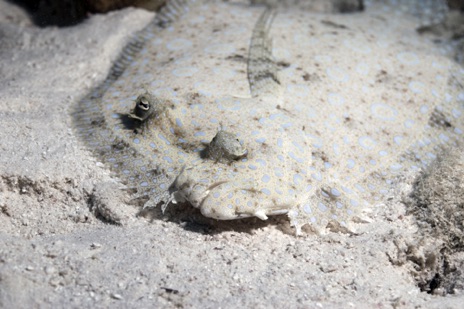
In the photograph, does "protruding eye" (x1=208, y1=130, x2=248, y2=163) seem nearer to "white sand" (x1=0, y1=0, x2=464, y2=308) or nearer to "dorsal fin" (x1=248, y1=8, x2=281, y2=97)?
"white sand" (x1=0, y1=0, x2=464, y2=308)

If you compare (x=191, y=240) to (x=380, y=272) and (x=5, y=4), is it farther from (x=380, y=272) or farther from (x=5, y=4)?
(x=5, y=4)

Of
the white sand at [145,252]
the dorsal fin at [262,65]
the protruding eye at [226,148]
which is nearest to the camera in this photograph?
the white sand at [145,252]

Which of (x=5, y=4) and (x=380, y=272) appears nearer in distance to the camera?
(x=380, y=272)

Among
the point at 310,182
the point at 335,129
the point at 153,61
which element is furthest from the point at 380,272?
the point at 153,61

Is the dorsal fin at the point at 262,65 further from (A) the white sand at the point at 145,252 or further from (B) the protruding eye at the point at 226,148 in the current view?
(A) the white sand at the point at 145,252

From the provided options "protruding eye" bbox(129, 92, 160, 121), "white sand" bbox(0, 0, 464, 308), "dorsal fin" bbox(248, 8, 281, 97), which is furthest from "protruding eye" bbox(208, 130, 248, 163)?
"dorsal fin" bbox(248, 8, 281, 97)

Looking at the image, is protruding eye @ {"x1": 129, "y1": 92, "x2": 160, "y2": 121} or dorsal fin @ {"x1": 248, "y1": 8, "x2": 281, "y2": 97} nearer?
protruding eye @ {"x1": 129, "y1": 92, "x2": 160, "y2": 121}

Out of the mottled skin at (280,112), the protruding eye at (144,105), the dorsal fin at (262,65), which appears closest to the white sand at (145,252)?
the mottled skin at (280,112)
